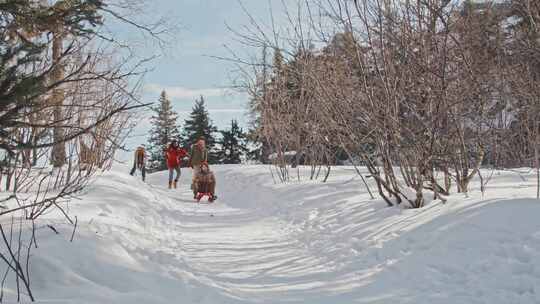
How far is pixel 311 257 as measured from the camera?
217 inches

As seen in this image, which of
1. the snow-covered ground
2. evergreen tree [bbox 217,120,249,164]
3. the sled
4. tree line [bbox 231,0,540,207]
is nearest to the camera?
the snow-covered ground

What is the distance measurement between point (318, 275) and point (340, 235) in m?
1.61

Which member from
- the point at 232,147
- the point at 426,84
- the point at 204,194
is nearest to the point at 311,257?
the point at 426,84

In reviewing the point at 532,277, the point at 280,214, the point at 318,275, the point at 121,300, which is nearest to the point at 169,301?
the point at 121,300

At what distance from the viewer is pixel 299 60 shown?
7.64 m

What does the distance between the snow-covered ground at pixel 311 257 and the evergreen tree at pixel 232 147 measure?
1442 inches

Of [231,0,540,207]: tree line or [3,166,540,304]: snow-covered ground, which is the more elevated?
[231,0,540,207]: tree line

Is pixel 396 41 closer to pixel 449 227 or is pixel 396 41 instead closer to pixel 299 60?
pixel 299 60

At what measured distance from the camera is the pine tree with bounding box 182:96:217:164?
4438 cm

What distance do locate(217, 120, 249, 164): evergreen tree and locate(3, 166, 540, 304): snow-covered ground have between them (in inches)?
1442

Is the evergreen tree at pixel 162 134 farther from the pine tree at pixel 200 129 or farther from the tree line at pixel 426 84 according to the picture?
the tree line at pixel 426 84

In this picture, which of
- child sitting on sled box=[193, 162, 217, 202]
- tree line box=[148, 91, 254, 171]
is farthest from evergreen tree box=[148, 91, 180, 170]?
child sitting on sled box=[193, 162, 217, 202]

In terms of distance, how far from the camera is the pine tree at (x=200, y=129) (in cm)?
4438

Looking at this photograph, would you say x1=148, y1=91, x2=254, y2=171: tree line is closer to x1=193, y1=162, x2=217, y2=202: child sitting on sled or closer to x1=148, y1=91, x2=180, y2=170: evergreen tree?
x1=148, y1=91, x2=180, y2=170: evergreen tree
